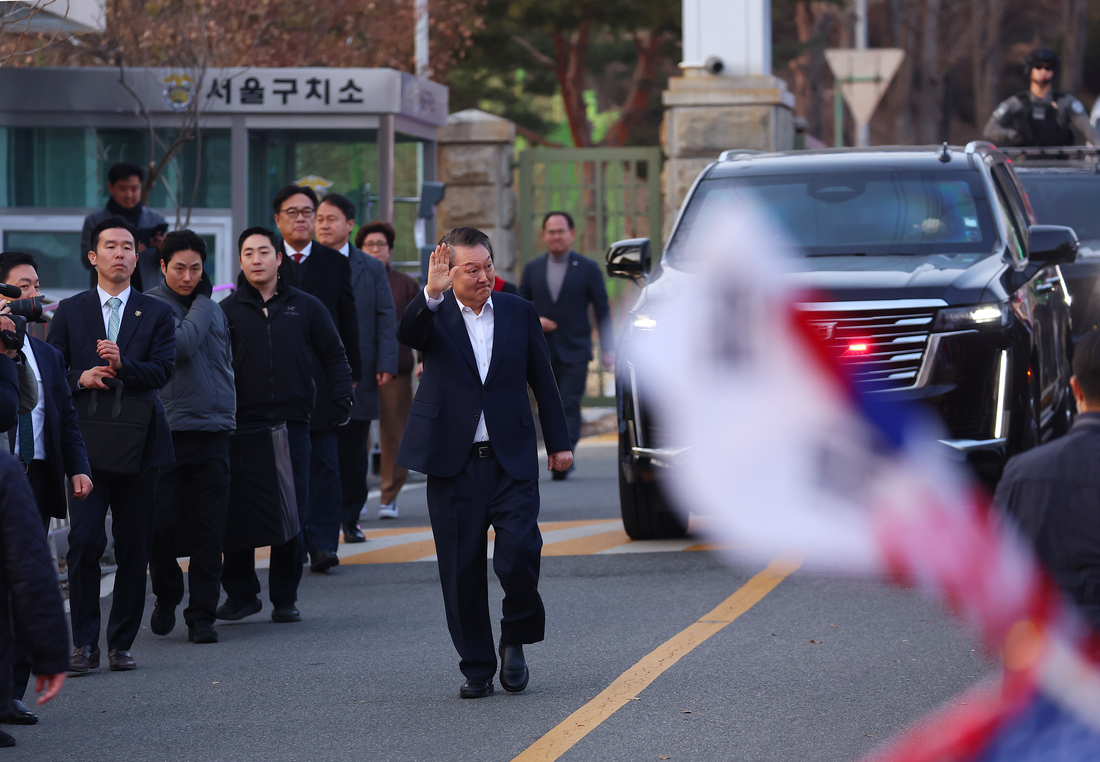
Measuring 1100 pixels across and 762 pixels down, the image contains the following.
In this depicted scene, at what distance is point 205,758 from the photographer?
19.8 feet

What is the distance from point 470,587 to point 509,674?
0.36 m

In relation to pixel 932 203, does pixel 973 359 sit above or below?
below

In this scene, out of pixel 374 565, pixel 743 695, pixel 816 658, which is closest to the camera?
pixel 743 695

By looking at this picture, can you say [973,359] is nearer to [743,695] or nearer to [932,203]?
[932,203]

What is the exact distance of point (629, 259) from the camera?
1045 centimetres

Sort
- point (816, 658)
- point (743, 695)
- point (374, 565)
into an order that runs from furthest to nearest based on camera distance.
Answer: point (374, 565) < point (816, 658) < point (743, 695)

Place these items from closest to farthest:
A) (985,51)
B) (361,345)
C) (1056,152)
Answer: (361,345) → (1056,152) → (985,51)

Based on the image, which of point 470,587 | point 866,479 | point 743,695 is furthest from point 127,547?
point 866,479

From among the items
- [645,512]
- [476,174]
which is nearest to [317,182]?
[476,174]

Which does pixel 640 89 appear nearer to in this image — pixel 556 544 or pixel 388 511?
pixel 388 511

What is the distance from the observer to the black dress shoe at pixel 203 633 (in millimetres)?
8203

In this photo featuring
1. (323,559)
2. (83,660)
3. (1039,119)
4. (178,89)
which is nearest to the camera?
(83,660)

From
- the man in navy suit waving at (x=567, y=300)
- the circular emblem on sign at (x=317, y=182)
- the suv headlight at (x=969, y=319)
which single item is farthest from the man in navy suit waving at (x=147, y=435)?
the circular emblem on sign at (x=317, y=182)

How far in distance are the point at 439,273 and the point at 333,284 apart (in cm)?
328
